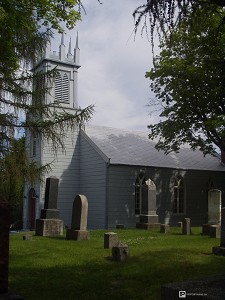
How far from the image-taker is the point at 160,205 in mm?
26891

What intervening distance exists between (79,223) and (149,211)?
644cm

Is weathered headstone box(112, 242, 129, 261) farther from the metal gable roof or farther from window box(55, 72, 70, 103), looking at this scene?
window box(55, 72, 70, 103)

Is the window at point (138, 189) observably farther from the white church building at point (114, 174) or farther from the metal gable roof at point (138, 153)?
the metal gable roof at point (138, 153)

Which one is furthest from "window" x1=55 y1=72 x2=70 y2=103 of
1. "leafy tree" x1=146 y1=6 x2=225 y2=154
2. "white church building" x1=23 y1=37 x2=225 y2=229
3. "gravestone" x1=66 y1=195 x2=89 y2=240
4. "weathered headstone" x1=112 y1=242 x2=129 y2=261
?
"weathered headstone" x1=112 y1=242 x2=129 y2=261

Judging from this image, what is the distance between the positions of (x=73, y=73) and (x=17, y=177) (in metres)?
20.9

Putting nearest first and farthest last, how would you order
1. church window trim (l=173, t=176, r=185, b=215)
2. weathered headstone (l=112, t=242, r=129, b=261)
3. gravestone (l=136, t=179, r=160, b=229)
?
1. weathered headstone (l=112, t=242, r=129, b=261)
2. gravestone (l=136, t=179, r=160, b=229)
3. church window trim (l=173, t=176, r=185, b=215)

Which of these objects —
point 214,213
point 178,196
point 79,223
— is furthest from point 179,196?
point 79,223

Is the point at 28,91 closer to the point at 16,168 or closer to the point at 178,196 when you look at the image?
the point at 16,168

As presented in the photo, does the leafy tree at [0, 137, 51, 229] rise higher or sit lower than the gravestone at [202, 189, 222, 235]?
higher

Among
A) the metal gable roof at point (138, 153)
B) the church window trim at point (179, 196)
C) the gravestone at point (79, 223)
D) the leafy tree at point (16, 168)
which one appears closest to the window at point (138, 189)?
the metal gable roof at point (138, 153)

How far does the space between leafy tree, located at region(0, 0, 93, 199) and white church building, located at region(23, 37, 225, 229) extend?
1139cm

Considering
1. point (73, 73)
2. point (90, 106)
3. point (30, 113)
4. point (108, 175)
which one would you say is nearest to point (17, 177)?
point (30, 113)

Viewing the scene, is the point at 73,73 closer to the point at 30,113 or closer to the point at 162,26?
the point at 30,113

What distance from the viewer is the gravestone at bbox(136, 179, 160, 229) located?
65.2ft
